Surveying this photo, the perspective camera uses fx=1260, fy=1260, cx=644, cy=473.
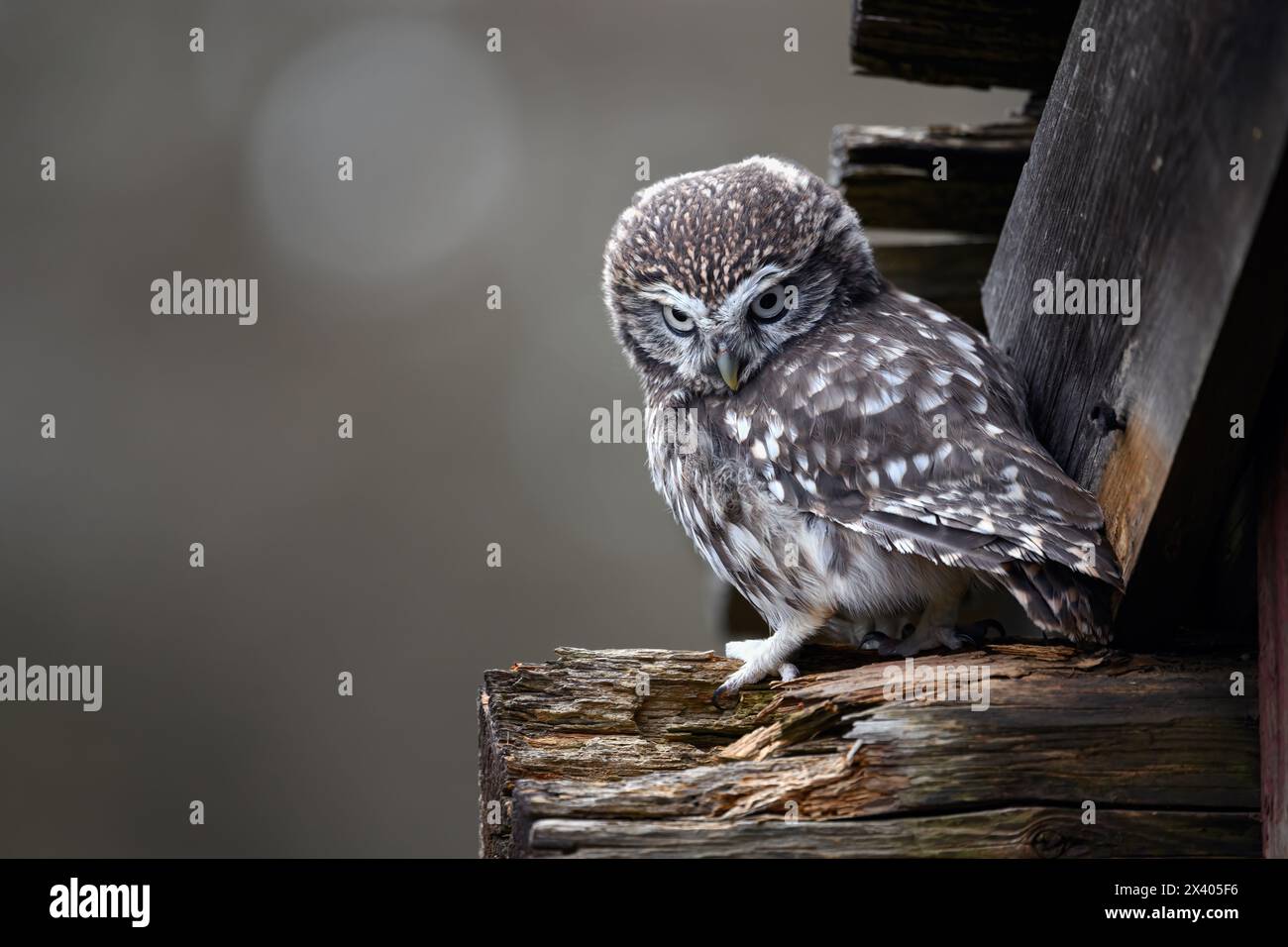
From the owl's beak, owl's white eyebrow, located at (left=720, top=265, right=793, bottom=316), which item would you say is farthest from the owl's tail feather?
owl's white eyebrow, located at (left=720, top=265, right=793, bottom=316)

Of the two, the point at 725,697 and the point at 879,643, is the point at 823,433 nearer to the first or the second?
the point at 879,643

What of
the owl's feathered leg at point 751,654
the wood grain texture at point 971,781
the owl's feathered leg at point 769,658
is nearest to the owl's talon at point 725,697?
the owl's feathered leg at point 769,658

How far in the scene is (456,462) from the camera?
9117mm

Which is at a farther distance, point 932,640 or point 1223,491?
point 932,640

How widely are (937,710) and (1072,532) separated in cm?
44

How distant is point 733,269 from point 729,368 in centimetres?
26

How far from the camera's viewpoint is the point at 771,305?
3.27 metres

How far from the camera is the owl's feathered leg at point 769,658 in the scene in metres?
2.59

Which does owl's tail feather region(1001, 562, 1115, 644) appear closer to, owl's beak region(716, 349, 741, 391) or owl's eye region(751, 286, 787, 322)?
owl's beak region(716, 349, 741, 391)

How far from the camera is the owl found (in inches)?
95.4
